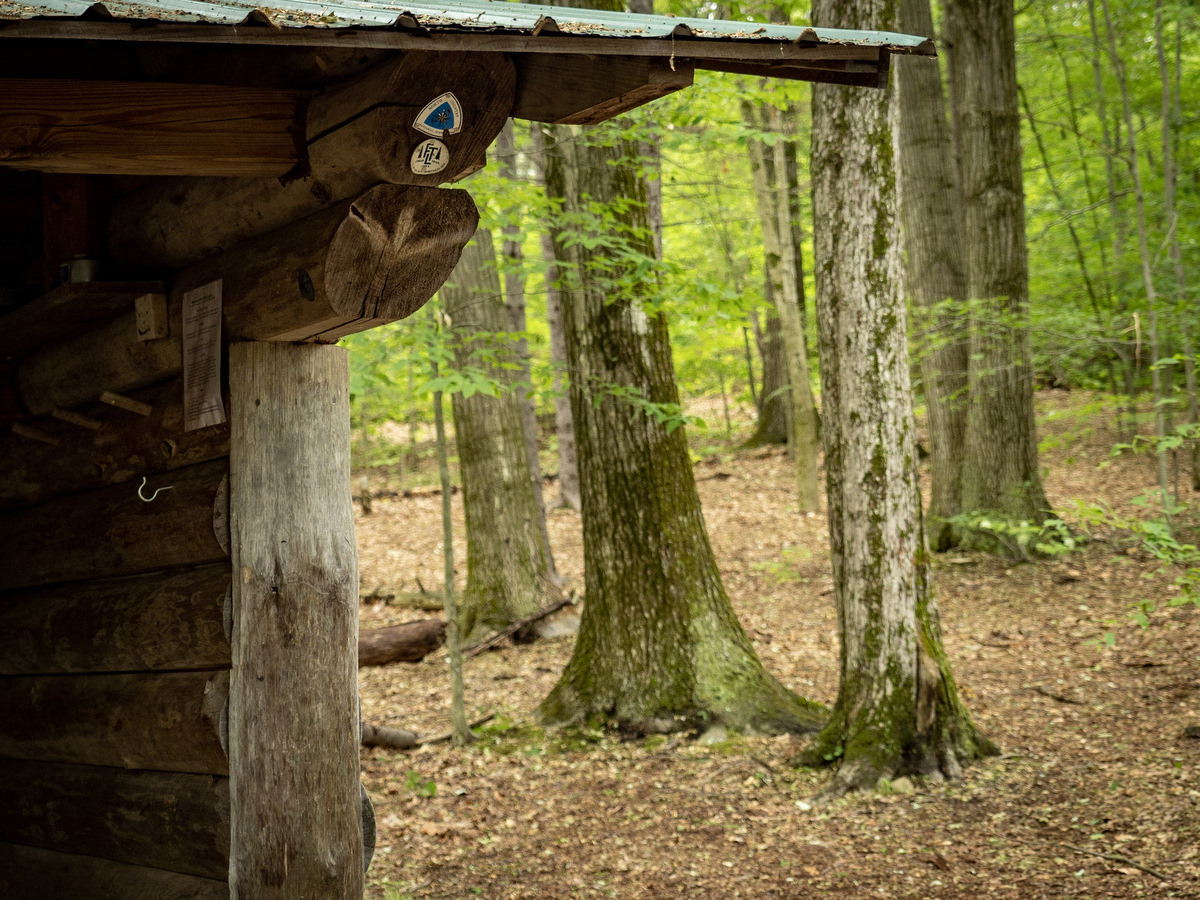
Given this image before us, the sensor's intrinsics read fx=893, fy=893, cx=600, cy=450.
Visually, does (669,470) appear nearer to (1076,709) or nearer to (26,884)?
(1076,709)

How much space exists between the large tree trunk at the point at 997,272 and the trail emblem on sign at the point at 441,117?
852cm

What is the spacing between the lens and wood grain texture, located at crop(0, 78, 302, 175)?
2.50 metres

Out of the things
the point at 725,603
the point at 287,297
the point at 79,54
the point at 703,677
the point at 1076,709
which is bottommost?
the point at 1076,709

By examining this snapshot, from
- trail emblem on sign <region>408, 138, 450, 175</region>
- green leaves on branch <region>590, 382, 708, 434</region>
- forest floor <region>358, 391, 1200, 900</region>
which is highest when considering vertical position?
trail emblem on sign <region>408, 138, 450, 175</region>

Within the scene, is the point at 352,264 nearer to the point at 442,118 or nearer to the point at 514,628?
the point at 442,118

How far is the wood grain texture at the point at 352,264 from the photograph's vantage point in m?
2.62

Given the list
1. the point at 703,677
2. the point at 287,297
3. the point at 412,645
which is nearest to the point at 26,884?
the point at 287,297

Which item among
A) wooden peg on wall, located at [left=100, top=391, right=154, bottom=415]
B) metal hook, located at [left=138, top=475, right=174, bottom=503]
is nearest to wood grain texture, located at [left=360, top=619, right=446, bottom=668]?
metal hook, located at [left=138, top=475, right=174, bottom=503]

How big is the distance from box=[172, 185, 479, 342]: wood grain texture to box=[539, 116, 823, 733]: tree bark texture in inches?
132

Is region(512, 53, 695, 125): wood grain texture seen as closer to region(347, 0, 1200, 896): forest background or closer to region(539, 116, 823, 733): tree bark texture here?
region(347, 0, 1200, 896): forest background

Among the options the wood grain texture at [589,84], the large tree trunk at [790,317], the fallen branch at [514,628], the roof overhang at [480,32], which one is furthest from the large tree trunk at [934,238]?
the wood grain texture at [589,84]

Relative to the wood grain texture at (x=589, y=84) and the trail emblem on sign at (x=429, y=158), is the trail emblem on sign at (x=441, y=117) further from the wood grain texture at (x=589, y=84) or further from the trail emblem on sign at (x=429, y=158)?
the wood grain texture at (x=589, y=84)

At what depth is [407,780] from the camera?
19.5 feet

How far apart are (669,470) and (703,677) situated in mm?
1475
